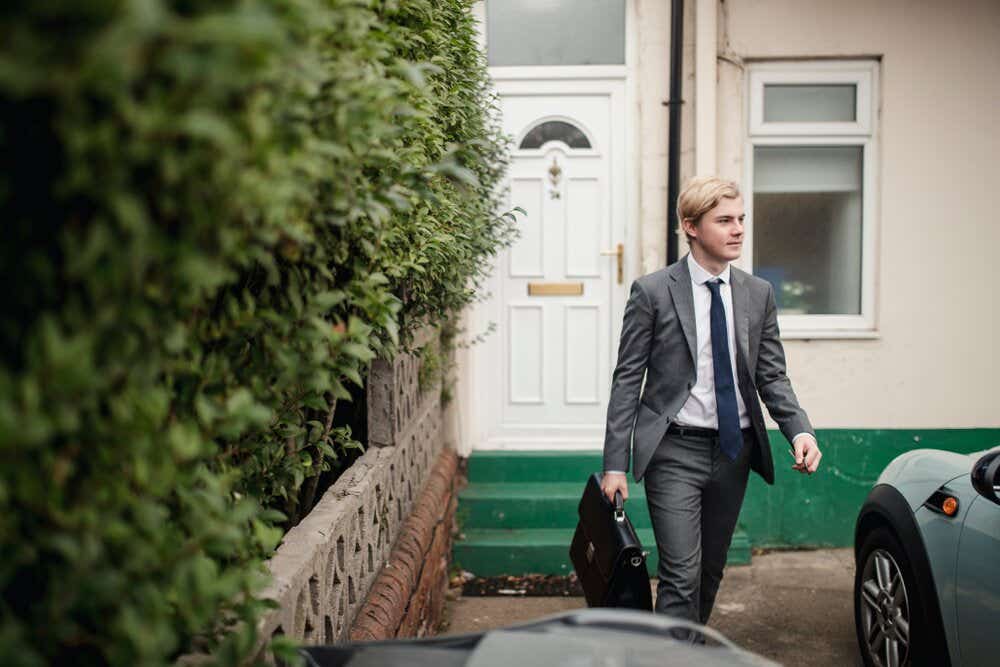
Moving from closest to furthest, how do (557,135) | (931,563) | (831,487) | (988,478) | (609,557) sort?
(988,478)
(609,557)
(931,563)
(831,487)
(557,135)

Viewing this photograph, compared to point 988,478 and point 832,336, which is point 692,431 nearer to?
point 988,478

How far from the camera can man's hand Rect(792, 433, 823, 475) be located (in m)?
3.37

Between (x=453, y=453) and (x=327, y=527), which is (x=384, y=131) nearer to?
(x=327, y=527)

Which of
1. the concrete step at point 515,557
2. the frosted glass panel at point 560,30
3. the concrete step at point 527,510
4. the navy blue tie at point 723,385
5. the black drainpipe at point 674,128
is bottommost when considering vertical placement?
the concrete step at point 515,557

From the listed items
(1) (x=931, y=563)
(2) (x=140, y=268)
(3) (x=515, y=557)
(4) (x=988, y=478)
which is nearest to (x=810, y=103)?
(3) (x=515, y=557)

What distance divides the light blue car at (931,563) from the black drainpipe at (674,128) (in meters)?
2.72

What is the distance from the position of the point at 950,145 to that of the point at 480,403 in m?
3.85

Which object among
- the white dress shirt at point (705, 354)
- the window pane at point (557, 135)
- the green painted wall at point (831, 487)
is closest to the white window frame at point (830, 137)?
the green painted wall at point (831, 487)

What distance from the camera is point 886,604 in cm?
372

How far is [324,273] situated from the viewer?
1782 mm

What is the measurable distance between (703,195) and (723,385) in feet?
2.46

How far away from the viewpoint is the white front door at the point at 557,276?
259 inches

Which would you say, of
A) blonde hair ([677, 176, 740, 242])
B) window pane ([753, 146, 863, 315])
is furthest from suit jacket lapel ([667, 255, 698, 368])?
window pane ([753, 146, 863, 315])

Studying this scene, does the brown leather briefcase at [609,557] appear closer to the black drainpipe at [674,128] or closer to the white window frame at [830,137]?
the black drainpipe at [674,128]
